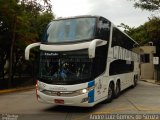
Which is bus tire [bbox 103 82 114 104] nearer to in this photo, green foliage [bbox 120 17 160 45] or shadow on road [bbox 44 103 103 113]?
shadow on road [bbox 44 103 103 113]

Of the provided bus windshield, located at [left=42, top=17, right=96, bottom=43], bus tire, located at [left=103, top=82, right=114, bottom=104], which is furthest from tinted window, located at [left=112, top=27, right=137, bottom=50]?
bus windshield, located at [left=42, top=17, right=96, bottom=43]

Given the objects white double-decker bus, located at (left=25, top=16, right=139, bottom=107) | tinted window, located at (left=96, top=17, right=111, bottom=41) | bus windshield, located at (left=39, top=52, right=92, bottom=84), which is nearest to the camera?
white double-decker bus, located at (left=25, top=16, right=139, bottom=107)

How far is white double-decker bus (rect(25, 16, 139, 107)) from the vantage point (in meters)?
12.9

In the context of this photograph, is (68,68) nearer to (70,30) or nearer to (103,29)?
(70,30)

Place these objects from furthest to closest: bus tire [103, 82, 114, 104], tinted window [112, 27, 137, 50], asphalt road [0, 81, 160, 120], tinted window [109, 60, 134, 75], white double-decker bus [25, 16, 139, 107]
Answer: tinted window [112, 27, 137, 50] < tinted window [109, 60, 134, 75] < bus tire [103, 82, 114, 104] < white double-decker bus [25, 16, 139, 107] < asphalt road [0, 81, 160, 120]

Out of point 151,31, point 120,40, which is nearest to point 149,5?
point 151,31

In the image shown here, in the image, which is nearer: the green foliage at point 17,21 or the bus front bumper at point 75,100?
the bus front bumper at point 75,100

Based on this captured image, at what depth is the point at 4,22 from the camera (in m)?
28.5

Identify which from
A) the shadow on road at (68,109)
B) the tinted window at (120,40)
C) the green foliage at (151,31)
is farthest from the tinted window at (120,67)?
the green foliage at (151,31)

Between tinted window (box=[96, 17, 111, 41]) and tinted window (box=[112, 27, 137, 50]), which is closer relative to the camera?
tinted window (box=[96, 17, 111, 41])

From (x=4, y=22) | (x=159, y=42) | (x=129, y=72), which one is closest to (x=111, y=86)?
(x=129, y=72)

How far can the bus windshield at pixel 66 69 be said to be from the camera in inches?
514

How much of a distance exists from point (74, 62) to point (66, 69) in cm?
41

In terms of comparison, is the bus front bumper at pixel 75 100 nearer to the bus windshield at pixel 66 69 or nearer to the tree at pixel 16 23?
the bus windshield at pixel 66 69
